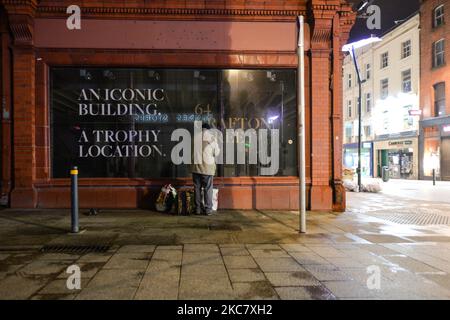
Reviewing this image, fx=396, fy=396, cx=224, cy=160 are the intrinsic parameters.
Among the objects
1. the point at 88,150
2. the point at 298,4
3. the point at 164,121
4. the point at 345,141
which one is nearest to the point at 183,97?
the point at 164,121

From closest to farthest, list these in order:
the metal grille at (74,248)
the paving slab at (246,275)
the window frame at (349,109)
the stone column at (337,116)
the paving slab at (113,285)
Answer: the paving slab at (113,285)
the paving slab at (246,275)
the metal grille at (74,248)
the stone column at (337,116)
the window frame at (349,109)

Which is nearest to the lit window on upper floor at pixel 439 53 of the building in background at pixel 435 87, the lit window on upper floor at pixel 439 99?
the building in background at pixel 435 87

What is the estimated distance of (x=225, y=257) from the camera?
5.52 m

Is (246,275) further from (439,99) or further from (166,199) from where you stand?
(439,99)

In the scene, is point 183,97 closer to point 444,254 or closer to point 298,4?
point 298,4

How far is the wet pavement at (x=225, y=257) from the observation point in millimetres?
4172

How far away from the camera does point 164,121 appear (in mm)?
10070

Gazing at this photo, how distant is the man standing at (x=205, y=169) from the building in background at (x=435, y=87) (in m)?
22.2

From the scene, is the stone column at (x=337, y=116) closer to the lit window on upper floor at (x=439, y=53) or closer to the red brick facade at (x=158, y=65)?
the red brick facade at (x=158, y=65)

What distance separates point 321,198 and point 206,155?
10.2 feet

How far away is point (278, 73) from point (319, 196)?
3.29 metres

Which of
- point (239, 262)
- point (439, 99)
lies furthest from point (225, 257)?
point (439, 99)

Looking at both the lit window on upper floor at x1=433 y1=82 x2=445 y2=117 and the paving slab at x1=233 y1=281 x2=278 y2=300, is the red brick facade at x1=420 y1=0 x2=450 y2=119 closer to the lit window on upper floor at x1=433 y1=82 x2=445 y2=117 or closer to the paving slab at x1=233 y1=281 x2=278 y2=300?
the lit window on upper floor at x1=433 y1=82 x2=445 y2=117

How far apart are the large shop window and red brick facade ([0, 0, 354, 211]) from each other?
28 cm
